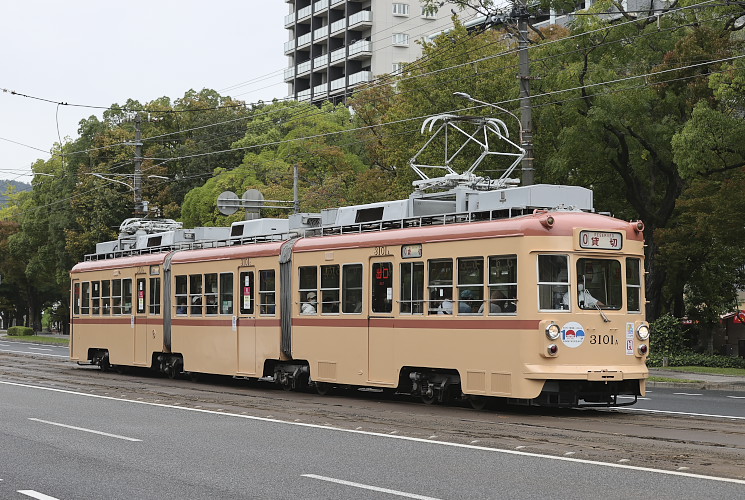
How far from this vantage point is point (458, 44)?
37.6 meters

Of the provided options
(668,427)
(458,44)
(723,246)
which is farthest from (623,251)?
(458,44)

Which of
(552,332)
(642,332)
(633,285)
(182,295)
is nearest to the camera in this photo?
(552,332)

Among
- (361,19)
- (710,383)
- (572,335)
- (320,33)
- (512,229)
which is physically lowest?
(710,383)

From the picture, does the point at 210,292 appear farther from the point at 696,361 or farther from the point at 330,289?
the point at 696,361

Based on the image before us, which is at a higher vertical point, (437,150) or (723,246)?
(437,150)

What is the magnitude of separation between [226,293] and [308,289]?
337 cm

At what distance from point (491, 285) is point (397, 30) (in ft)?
250

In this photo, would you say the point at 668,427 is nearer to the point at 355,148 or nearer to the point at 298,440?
the point at 298,440

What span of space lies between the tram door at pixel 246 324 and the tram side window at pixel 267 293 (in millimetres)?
290

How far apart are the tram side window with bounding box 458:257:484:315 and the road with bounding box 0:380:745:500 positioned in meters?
3.62

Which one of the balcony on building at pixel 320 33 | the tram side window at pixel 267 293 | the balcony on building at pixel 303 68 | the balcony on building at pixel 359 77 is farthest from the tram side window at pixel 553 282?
the balcony on building at pixel 303 68

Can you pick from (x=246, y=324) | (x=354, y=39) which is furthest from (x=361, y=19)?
(x=246, y=324)

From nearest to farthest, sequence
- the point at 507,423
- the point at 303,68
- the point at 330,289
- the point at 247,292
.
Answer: the point at 507,423 < the point at 330,289 < the point at 247,292 < the point at 303,68

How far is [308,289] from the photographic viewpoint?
21.5 metres
